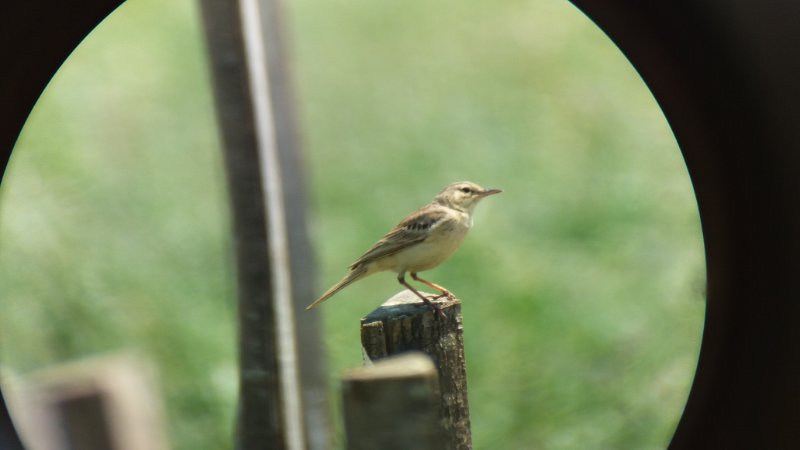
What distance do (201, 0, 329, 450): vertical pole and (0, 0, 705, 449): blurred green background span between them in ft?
16.3

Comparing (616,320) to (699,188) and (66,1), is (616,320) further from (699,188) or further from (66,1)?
(66,1)

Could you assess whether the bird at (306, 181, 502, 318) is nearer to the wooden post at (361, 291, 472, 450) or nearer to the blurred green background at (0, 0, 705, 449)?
the wooden post at (361, 291, 472, 450)

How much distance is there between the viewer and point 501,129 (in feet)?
32.7

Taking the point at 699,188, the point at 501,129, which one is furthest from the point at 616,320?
the point at 699,188

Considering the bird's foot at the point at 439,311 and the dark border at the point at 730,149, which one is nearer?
the dark border at the point at 730,149

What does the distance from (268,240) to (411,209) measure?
639 cm

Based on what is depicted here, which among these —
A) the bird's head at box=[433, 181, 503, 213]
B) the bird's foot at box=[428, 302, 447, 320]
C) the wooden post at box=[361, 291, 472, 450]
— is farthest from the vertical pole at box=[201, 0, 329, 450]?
the bird's head at box=[433, 181, 503, 213]

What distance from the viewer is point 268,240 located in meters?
2.62

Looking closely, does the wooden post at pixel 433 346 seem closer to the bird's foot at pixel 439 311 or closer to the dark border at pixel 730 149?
the bird's foot at pixel 439 311

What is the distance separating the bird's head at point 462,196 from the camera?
17.3 feet

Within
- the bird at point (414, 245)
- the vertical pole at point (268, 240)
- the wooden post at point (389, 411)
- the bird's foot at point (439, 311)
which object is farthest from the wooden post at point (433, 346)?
the wooden post at point (389, 411)

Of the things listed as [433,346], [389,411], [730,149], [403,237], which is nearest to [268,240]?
[389,411]

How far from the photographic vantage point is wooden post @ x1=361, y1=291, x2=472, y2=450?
11.8 feet

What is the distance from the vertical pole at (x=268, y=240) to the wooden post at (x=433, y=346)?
0.65 m
